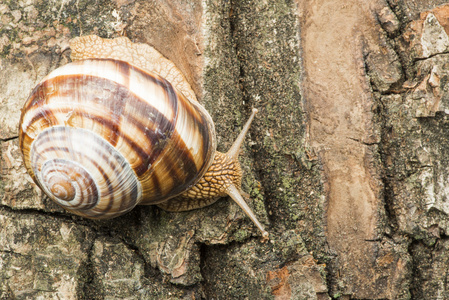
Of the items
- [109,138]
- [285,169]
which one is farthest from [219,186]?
[109,138]

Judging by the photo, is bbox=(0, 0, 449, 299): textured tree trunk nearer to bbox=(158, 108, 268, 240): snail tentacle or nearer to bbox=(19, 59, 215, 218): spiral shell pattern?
bbox=(158, 108, 268, 240): snail tentacle

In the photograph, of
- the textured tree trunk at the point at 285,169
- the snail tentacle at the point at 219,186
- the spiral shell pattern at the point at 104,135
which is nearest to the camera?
the spiral shell pattern at the point at 104,135

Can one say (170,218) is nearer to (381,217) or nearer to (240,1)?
(381,217)

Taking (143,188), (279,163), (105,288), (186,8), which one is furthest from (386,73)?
(105,288)

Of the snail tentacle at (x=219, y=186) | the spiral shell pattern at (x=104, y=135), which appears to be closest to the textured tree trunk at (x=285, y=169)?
the snail tentacle at (x=219, y=186)

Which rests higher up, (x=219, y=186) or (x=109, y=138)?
(x=109, y=138)

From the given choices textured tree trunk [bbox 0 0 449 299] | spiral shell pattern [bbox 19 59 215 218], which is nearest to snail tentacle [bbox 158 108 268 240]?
textured tree trunk [bbox 0 0 449 299]

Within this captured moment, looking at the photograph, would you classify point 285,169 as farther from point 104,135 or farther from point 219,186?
point 104,135

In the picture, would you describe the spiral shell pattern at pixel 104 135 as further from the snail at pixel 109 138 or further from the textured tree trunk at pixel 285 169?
the textured tree trunk at pixel 285 169
